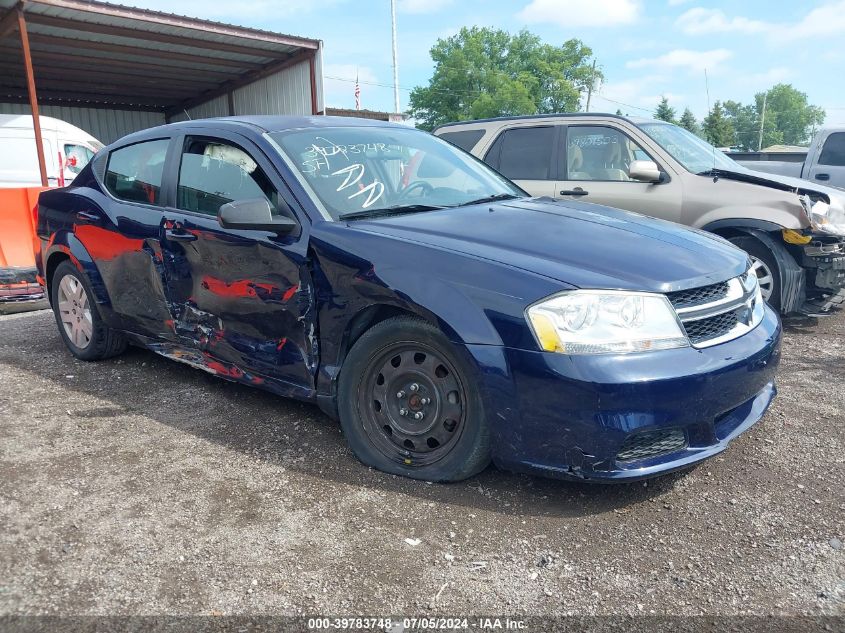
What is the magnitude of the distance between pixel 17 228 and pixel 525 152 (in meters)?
5.66

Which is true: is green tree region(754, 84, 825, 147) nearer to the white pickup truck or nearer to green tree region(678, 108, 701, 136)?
green tree region(678, 108, 701, 136)

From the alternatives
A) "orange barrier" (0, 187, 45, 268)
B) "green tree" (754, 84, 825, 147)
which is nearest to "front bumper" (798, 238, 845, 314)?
"orange barrier" (0, 187, 45, 268)

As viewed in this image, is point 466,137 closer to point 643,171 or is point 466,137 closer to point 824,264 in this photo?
point 643,171

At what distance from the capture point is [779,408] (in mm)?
3891

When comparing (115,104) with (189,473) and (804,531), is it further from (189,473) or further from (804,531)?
(804,531)

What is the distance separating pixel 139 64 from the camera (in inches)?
699

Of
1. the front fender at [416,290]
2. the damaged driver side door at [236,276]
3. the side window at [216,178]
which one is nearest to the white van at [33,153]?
the side window at [216,178]

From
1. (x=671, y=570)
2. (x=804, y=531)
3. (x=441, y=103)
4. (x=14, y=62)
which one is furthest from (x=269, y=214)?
(x=441, y=103)

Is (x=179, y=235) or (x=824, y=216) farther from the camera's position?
(x=824, y=216)

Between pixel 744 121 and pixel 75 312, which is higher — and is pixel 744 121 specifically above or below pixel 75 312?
above

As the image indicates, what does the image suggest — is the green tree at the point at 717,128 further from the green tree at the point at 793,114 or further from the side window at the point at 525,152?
the side window at the point at 525,152

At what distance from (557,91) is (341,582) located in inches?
2960

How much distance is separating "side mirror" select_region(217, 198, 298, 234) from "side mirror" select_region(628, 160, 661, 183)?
12.2ft

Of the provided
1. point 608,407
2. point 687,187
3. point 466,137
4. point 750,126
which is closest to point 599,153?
point 687,187
